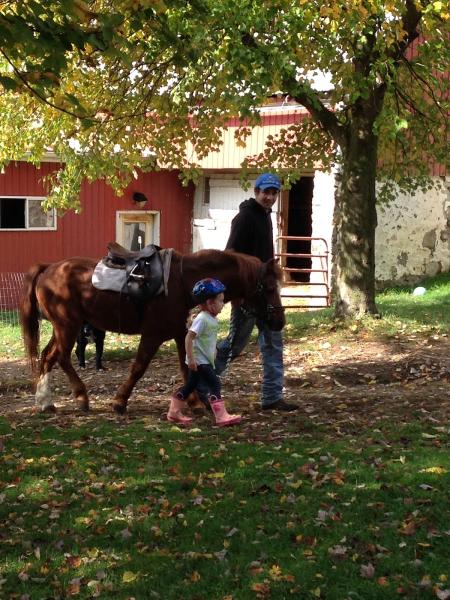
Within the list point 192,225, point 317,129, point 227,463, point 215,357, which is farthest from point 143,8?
point 192,225

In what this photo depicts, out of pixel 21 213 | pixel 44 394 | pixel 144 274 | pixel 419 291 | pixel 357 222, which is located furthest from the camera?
pixel 21 213

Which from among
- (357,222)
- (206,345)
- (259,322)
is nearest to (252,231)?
(259,322)

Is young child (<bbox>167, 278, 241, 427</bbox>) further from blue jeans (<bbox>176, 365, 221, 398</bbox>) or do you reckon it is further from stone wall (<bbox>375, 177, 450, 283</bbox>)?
stone wall (<bbox>375, 177, 450, 283</bbox>)

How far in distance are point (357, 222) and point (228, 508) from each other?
25.9 feet

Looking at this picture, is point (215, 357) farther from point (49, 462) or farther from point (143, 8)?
point (143, 8)

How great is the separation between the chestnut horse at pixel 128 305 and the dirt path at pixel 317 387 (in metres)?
0.49

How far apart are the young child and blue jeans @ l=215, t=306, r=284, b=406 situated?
0.55m

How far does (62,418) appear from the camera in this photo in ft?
26.2

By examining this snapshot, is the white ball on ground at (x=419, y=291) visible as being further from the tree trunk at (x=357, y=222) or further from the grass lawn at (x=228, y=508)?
the grass lawn at (x=228, y=508)

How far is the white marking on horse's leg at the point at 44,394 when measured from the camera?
829 cm

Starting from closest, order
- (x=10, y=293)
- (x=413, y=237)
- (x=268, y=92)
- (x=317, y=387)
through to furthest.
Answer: (x=317, y=387) < (x=268, y=92) < (x=10, y=293) < (x=413, y=237)

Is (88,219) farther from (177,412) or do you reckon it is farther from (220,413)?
(220,413)

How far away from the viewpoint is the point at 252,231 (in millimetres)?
7711

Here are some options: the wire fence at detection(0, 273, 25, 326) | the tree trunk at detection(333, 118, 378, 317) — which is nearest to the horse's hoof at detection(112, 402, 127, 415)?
the tree trunk at detection(333, 118, 378, 317)
